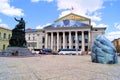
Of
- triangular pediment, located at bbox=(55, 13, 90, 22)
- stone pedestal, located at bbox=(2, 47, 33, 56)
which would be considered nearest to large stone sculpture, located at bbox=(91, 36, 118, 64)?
stone pedestal, located at bbox=(2, 47, 33, 56)

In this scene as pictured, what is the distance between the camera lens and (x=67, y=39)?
278 ft

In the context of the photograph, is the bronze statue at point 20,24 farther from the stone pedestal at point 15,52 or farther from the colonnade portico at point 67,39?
the colonnade portico at point 67,39

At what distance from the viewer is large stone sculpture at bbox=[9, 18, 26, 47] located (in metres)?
34.0

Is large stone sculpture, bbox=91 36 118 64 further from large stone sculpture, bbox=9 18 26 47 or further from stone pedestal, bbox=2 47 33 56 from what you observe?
large stone sculpture, bbox=9 18 26 47

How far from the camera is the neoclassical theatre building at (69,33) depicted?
79438mm

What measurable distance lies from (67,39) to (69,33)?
189 inches

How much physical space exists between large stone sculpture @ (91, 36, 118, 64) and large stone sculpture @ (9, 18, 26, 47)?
18353 millimetres

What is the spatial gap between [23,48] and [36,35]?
62907 mm

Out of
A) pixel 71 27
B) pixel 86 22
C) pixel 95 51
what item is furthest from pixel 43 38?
pixel 95 51

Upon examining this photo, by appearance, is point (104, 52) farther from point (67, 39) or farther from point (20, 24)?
point (67, 39)

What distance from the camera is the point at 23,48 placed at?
1323 inches

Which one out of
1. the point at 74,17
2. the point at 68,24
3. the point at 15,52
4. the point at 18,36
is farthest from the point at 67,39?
the point at 15,52

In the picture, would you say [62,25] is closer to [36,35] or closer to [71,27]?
[71,27]

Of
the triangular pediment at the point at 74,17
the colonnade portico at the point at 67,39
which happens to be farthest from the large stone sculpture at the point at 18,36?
the triangular pediment at the point at 74,17
